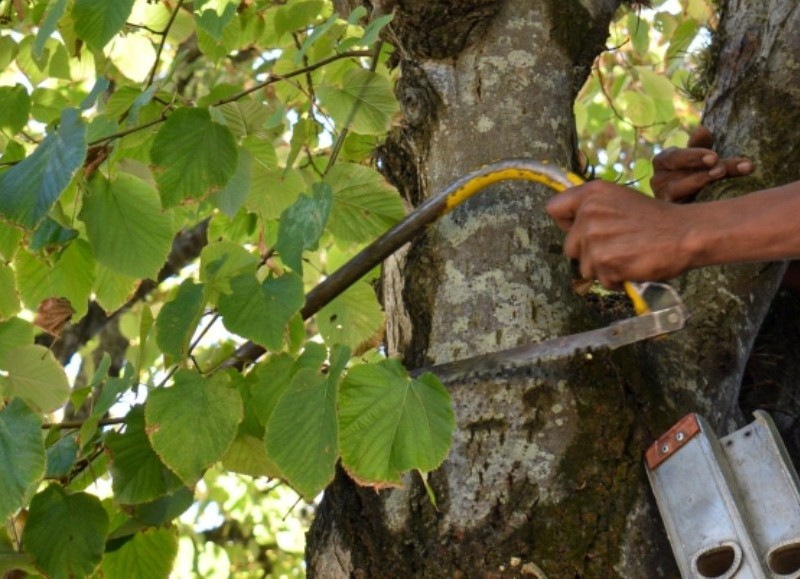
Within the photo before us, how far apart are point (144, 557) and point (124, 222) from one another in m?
0.59

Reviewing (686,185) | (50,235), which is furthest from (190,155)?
(686,185)

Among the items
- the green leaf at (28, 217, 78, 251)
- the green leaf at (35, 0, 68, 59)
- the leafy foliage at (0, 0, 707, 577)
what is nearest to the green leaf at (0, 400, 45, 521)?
the leafy foliage at (0, 0, 707, 577)

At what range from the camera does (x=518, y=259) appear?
1847 millimetres

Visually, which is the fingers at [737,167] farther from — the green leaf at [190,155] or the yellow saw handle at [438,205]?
the green leaf at [190,155]

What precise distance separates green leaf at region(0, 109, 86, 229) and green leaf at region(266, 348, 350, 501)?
411 millimetres

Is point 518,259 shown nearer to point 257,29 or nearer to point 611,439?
A: point 611,439

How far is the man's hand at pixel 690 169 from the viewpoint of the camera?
205 centimetres

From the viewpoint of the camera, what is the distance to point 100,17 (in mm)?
1853

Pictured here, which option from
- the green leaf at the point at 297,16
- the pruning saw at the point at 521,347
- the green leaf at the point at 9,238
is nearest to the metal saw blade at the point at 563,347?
the pruning saw at the point at 521,347

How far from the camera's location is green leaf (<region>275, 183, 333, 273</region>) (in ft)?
5.34

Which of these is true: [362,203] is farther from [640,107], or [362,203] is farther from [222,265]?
[640,107]

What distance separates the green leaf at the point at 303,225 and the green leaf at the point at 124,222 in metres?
0.26

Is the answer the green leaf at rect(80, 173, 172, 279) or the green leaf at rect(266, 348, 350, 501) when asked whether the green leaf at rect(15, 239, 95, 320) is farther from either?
the green leaf at rect(266, 348, 350, 501)

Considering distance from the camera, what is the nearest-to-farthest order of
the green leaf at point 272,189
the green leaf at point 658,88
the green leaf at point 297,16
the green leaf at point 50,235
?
1. the green leaf at point 50,235
2. the green leaf at point 272,189
3. the green leaf at point 297,16
4. the green leaf at point 658,88
